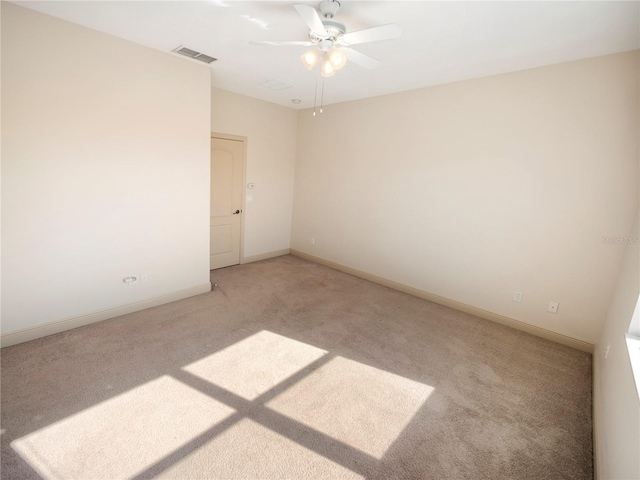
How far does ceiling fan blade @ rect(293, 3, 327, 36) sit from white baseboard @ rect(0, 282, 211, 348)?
3.18 metres

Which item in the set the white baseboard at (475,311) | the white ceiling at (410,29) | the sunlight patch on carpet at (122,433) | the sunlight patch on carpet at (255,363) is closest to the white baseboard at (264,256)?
the white baseboard at (475,311)

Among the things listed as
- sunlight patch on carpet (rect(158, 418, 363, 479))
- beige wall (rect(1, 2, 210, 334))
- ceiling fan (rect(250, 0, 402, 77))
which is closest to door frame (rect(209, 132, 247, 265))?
beige wall (rect(1, 2, 210, 334))

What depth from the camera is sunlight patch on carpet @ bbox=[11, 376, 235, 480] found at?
1704 mm

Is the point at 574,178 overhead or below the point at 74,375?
overhead

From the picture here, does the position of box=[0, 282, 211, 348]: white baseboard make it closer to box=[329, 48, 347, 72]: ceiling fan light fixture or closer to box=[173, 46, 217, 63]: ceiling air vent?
box=[173, 46, 217, 63]: ceiling air vent

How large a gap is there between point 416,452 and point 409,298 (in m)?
2.49

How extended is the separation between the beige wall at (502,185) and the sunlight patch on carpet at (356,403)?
1.87 meters

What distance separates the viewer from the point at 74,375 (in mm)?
2387

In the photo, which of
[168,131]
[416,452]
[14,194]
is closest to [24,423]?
[14,194]

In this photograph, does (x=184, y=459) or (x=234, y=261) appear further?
(x=234, y=261)

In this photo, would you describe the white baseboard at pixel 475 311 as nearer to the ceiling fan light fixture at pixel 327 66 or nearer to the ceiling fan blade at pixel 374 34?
the ceiling fan light fixture at pixel 327 66

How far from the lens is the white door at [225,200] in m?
4.70

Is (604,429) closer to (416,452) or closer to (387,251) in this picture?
(416,452)

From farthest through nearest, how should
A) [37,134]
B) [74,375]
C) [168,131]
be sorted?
1. [168,131]
2. [37,134]
3. [74,375]
